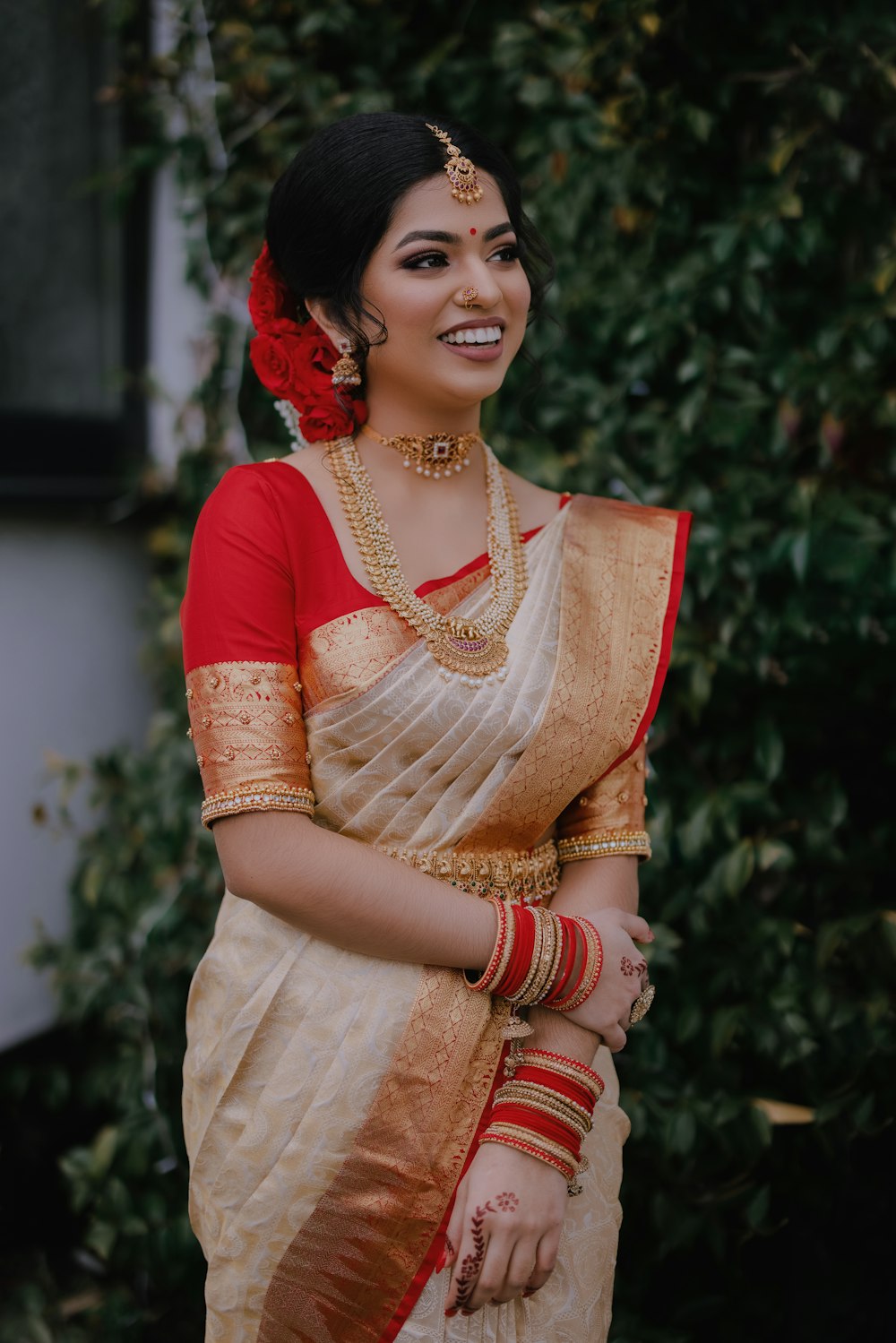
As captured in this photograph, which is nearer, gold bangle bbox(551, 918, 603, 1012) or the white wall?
gold bangle bbox(551, 918, 603, 1012)

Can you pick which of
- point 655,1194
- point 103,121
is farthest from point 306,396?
point 103,121

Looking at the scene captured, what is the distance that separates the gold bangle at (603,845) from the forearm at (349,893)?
182 mm

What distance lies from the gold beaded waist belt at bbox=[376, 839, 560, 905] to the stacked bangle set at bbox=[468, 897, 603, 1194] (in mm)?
65

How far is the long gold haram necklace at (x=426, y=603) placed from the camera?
1193 millimetres

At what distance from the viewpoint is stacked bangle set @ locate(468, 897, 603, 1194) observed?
1.14 metres

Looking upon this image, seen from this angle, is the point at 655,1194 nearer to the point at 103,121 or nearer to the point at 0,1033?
the point at 0,1033

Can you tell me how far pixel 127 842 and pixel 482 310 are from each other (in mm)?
1769

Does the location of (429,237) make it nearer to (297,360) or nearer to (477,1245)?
(297,360)

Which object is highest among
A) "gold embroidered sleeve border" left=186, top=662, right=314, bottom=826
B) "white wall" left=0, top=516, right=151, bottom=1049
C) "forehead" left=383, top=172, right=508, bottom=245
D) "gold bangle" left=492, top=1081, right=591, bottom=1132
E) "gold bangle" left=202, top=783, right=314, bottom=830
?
"forehead" left=383, top=172, right=508, bottom=245

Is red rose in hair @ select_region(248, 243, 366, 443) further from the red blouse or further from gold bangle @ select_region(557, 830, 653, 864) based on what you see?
gold bangle @ select_region(557, 830, 653, 864)

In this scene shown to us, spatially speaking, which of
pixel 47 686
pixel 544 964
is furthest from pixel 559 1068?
pixel 47 686

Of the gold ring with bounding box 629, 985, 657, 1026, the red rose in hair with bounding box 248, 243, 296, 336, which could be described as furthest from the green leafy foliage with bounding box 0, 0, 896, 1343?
the gold ring with bounding box 629, 985, 657, 1026

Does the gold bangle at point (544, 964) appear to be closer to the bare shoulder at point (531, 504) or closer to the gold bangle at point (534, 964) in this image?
the gold bangle at point (534, 964)

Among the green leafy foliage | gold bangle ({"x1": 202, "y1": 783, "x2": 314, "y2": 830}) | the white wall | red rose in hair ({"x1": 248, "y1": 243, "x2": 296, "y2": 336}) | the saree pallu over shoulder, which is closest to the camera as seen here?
gold bangle ({"x1": 202, "y1": 783, "x2": 314, "y2": 830})
